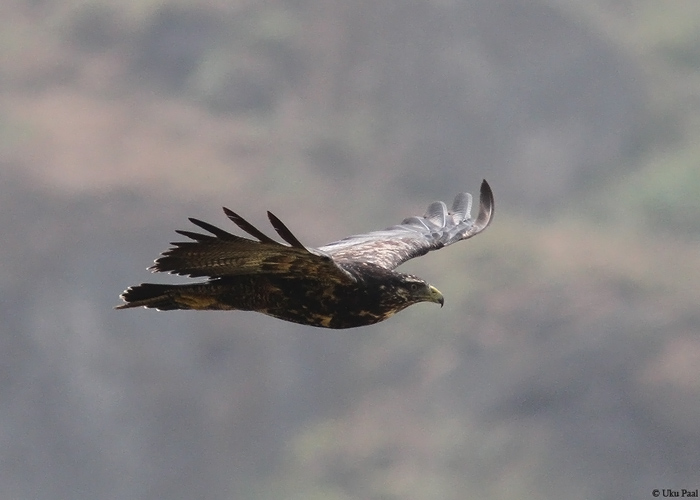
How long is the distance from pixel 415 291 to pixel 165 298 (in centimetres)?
248

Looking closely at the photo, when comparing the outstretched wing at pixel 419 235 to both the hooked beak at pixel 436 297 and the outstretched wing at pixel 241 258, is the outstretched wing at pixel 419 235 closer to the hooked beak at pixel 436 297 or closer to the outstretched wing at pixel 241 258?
the hooked beak at pixel 436 297

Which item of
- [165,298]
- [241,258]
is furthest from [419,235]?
[241,258]

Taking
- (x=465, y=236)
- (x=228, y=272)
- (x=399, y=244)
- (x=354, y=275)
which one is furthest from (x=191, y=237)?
(x=465, y=236)

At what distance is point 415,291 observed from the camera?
13109 mm

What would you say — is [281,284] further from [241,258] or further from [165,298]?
[165,298]

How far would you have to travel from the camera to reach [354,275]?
12688 mm

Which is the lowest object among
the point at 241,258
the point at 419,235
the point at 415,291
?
the point at 241,258

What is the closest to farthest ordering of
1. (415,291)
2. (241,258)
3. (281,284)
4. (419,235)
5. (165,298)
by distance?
(241,258)
(281,284)
(415,291)
(165,298)
(419,235)

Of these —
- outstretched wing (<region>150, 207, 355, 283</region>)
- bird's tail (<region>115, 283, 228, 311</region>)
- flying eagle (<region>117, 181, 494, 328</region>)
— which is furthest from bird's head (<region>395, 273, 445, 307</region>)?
bird's tail (<region>115, 283, 228, 311</region>)

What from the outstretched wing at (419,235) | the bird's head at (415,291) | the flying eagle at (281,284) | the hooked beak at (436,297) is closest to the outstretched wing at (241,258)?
the flying eagle at (281,284)

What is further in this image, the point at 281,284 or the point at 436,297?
the point at 436,297

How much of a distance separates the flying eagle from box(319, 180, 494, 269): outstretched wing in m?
0.43

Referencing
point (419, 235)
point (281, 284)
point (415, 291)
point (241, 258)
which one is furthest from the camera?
point (419, 235)

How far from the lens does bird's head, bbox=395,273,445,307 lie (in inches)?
513
